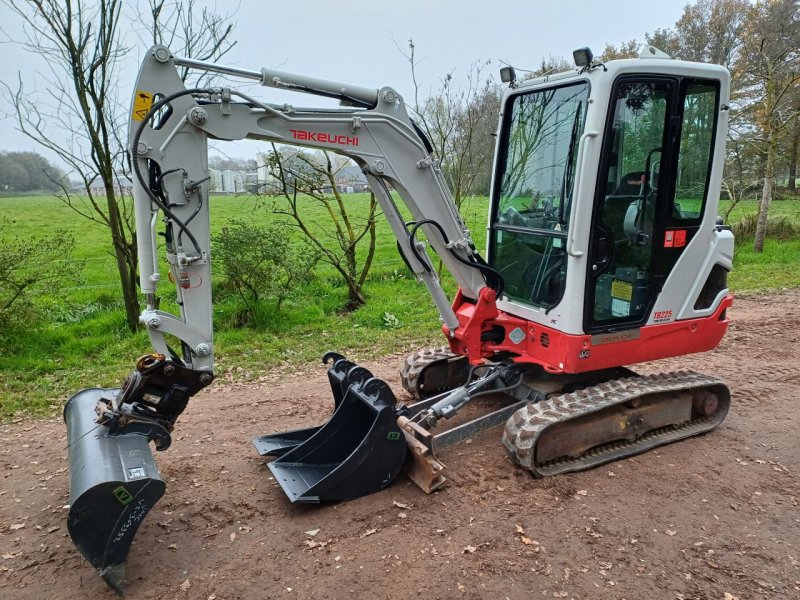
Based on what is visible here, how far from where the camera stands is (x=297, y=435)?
15.3 ft

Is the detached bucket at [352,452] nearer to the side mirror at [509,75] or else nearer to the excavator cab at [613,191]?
the excavator cab at [613,191]

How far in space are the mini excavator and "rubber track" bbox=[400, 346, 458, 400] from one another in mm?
561

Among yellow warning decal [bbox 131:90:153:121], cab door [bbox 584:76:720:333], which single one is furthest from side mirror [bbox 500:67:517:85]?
yellow warning decal [bbox 131:90:153:121]

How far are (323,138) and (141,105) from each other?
1.10m

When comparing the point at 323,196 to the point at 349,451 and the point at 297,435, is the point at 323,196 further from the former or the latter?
the point at 349,451

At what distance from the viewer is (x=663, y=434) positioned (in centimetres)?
475

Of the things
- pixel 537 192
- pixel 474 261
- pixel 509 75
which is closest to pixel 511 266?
pixel 474 261

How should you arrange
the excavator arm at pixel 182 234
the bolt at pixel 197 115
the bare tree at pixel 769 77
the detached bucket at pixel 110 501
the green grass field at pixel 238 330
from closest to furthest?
the detached bucket at pixel 110 501 → the excavator arm at pixel 182 234 → the bolt at pixel 197 115 → the green grass field at pixel 238 330 → the bare tree at pixel 769 77

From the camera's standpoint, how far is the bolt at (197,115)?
11.2 feet

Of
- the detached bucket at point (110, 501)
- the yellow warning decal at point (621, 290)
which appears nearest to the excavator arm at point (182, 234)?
the detached bucket at point (110, 501)

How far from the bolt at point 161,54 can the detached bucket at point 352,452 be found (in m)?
2.45

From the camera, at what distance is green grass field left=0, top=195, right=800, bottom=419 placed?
258 inches

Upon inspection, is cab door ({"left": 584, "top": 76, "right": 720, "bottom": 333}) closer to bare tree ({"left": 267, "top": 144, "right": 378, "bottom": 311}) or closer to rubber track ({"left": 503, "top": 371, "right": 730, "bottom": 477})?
rubber track ({"left": 503, "top": 371, "right": 730, "bottom": 477})

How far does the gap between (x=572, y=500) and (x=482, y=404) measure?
1712 millimetres
